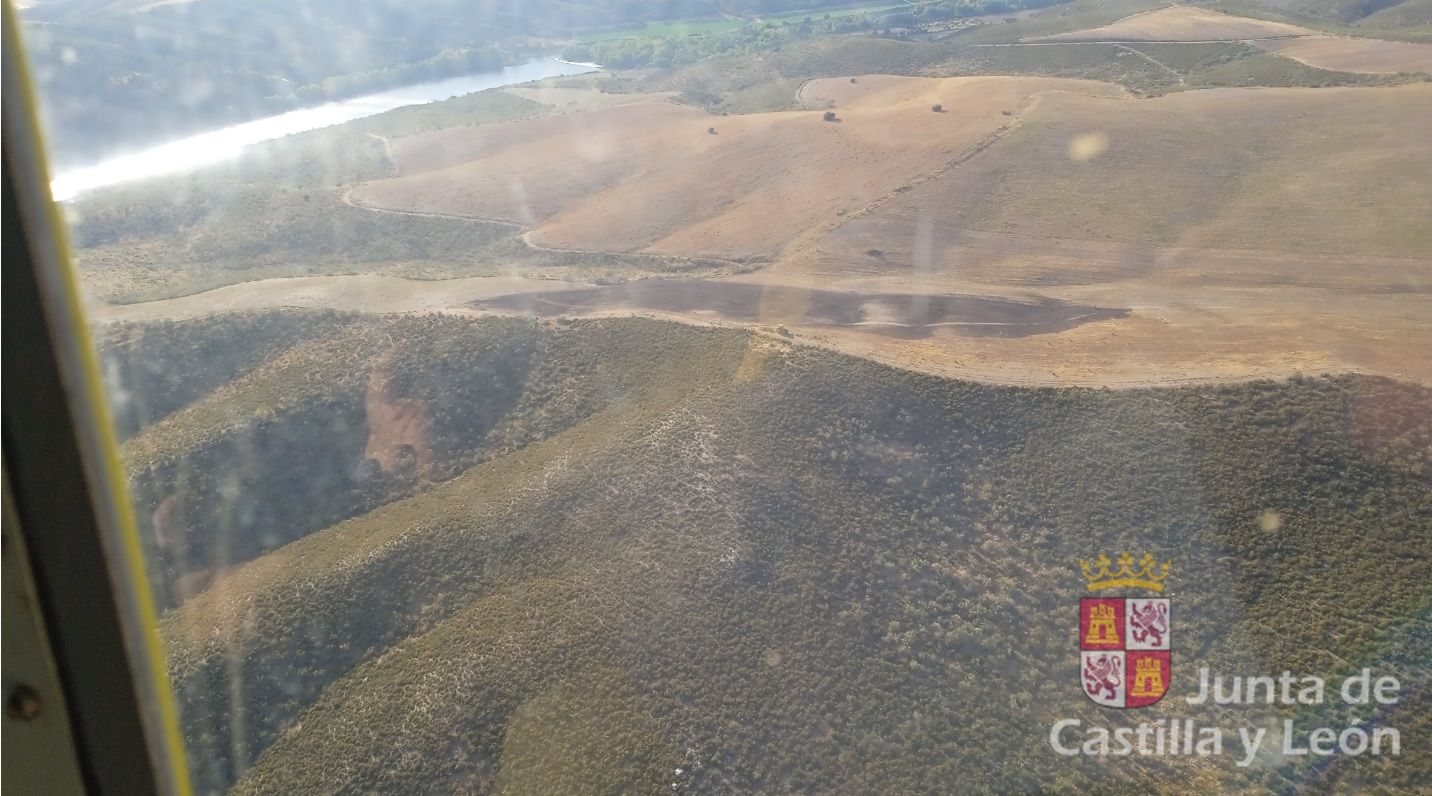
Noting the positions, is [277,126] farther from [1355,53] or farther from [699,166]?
[1355,53]

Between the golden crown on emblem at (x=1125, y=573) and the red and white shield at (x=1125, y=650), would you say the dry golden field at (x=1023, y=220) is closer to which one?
the golden crown on emblem at (x=1125, y=573)

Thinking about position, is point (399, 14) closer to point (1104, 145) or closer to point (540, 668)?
point (1104, 145)

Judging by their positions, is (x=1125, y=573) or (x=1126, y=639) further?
(x=1125, y=573)

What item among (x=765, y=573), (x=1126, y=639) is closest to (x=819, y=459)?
(x=765, y=573)

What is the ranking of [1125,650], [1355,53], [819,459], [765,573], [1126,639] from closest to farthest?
Answer: [1125,650] < [1126,639] < [765,573] < [819,459] < [1355,53]

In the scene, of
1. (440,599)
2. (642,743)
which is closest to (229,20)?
(440,599)

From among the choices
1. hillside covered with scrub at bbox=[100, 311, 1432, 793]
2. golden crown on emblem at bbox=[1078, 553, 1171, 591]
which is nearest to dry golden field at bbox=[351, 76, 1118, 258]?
hillside covered with scrub at bbox=[100, 311, 1432, 793]
